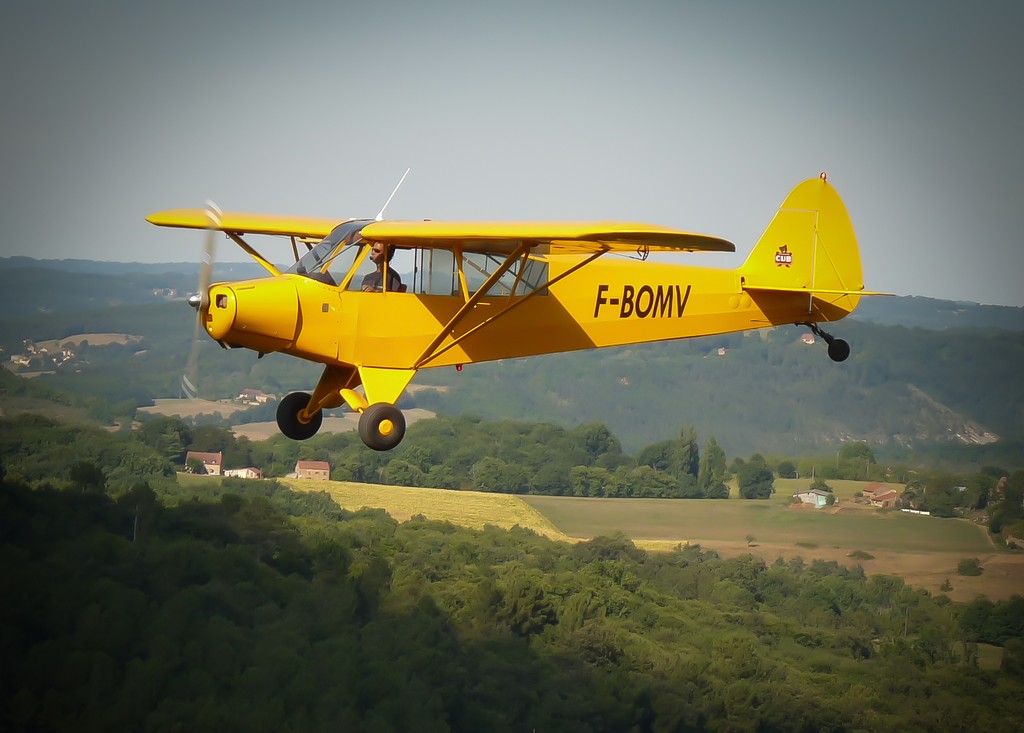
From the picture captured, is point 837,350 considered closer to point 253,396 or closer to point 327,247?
point 327,247

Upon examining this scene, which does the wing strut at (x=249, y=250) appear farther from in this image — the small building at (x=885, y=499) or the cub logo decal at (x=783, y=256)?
the small building at (x=885, y=499)

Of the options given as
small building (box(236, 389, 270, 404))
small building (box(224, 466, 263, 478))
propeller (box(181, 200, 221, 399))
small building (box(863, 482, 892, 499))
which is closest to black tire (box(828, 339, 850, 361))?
propeller (box(181, 200, 221, 399))

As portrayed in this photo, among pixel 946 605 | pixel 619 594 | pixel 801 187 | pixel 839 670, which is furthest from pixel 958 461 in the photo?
pixel 801 187

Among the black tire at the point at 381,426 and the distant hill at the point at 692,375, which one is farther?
the distant hill at the point at 692,375

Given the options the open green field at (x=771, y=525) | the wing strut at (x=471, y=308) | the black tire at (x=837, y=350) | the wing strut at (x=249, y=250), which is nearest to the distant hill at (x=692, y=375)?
the open green field at (x=771, y=525)

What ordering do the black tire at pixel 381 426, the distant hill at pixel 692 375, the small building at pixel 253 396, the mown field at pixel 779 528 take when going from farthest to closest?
the small building at pixel 253 396 < the distant hill at pixel 692 375 < the mown field at pixel 779 528 < the black tire at pixel 381 426

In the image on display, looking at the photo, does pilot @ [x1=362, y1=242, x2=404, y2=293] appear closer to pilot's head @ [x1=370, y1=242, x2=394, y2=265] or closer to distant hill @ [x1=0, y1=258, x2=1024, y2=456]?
pilot's head @ [x1=370, y1=242, x2=394, y2=265]

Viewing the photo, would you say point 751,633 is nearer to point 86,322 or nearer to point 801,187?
point 801,187
